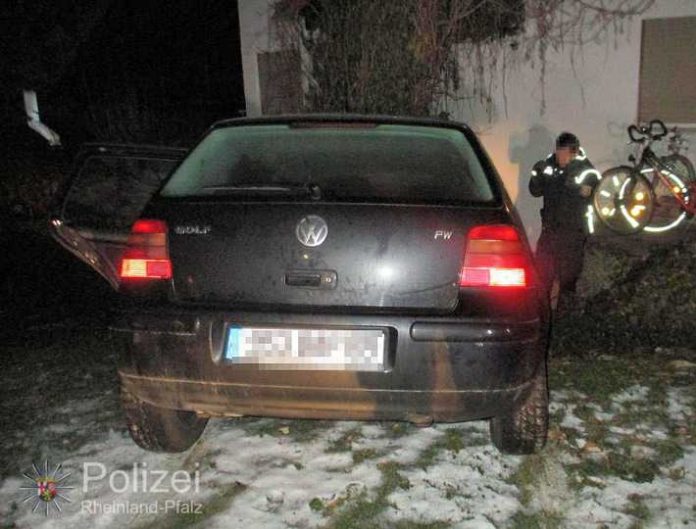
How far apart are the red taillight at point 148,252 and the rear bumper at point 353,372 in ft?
0.58

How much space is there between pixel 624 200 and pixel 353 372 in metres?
5.67

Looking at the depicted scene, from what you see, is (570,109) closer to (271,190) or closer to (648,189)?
(648,189)

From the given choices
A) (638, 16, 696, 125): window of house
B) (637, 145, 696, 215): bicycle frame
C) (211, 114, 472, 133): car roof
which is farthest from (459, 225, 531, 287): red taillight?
(638, 16, 696, 125): window of house

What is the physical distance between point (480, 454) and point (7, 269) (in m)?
6.15

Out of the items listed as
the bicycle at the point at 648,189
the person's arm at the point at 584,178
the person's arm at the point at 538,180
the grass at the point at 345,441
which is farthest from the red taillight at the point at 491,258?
the bicycle at the point at 648,189

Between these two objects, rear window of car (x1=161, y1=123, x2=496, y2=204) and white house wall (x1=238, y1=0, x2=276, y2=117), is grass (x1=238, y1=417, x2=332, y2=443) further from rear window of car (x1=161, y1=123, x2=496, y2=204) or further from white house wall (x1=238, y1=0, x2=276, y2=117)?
white house wall (x1=238, y1=0, x2=276, y2=117)

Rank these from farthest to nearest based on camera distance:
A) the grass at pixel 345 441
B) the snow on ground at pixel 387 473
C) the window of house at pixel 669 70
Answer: the window of house at pixel 669 70 → the grass at pixel 345 441 → the snow on ground at pixel 387 473

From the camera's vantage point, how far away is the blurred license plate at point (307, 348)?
2.75 m

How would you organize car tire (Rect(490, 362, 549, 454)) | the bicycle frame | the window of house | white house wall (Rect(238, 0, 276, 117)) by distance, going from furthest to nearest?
1. white house wall (Rect(238, 0, 276, 117))
2. the window of house
3. the bicycle frame
4. car tire (Rect(490, 362, 549, 454))

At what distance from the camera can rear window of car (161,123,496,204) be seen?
2943 mm

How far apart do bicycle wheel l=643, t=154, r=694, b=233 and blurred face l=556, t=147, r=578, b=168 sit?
2808 millimetres

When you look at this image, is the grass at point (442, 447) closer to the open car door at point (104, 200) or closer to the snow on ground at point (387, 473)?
the snow on ground at point (387, 473)

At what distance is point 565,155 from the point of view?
204 inches

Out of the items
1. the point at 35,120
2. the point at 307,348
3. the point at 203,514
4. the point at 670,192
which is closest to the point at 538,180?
the point at 670,192
